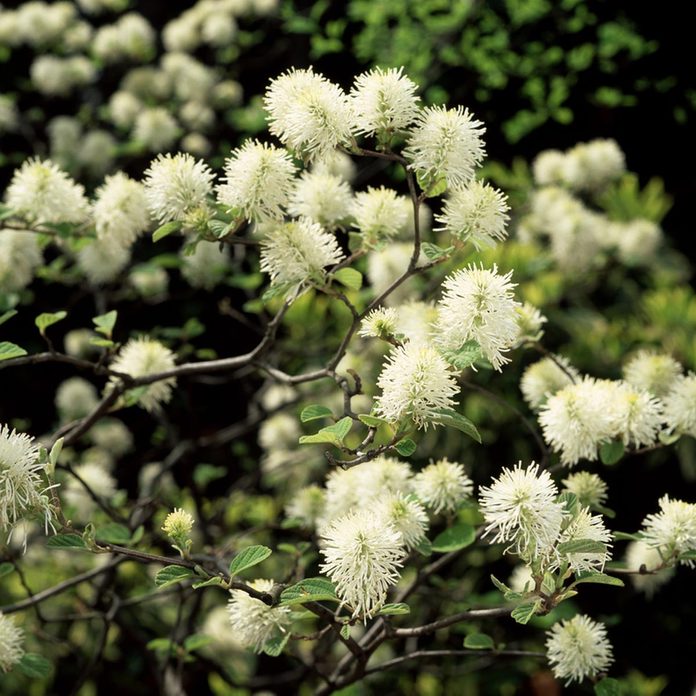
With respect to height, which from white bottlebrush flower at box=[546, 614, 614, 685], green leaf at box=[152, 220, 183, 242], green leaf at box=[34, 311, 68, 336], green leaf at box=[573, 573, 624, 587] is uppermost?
green leaf at box=[152, 220, 183, 242]

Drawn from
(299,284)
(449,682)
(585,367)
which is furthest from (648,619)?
(299,284)

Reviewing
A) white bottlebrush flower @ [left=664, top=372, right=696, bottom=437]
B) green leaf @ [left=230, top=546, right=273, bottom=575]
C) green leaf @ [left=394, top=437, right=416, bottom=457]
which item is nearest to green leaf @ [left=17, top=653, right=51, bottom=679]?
green leaf @ [left=230, top=546, right=273, bottom=575]

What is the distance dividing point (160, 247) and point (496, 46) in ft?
3.84

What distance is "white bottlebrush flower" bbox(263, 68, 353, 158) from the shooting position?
1.04m

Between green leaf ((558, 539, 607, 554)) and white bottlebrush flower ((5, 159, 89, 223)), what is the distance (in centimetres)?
100

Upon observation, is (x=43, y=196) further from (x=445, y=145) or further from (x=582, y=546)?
(x=582, y=546)

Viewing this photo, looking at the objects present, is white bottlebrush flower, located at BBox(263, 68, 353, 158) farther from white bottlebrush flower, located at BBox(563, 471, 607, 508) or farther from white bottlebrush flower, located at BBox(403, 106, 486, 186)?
white bottlebrush flower, located at BBox(563, 471, 607, 508)

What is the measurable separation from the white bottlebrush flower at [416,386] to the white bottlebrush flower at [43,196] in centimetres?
76

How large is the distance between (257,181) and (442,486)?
0.50 metres

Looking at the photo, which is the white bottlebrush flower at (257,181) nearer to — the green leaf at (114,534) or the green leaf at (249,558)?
the green leaf at (249,558)

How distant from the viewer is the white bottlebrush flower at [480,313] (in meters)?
0.99

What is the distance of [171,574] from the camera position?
3.10 ft

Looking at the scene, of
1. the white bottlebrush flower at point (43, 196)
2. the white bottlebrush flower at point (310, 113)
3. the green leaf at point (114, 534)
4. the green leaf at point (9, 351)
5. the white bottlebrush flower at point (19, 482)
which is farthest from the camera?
the white bottlebrush flower at point (43, 196)

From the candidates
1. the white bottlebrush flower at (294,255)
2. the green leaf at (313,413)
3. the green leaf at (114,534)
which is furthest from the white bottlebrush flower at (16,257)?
the green leaf at (313,413)
